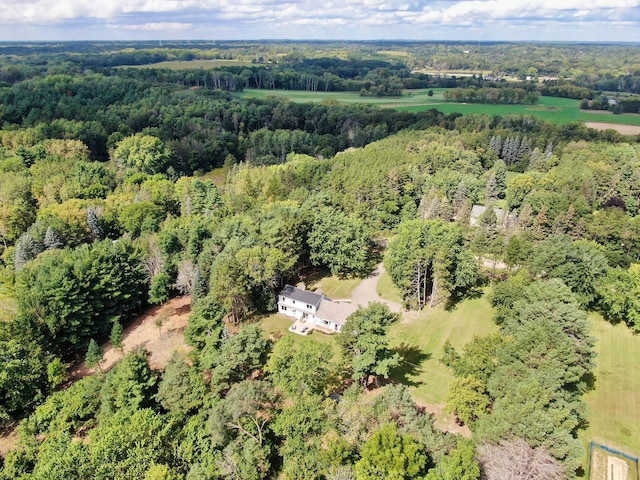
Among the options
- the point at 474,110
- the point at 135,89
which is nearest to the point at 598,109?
the point at 474,110

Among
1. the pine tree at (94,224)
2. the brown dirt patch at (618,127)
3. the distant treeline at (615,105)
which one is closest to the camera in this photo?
the pine tree at (94,224)

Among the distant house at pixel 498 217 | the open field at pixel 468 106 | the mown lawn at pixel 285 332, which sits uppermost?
the open field at pixel 468 106

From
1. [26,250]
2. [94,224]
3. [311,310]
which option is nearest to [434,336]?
[311,310]

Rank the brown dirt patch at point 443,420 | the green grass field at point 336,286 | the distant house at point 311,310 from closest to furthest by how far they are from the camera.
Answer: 1. the brown dirt patch at point 443,420
2. the distant house at point 311,310
3. the green grass field at point 336,286

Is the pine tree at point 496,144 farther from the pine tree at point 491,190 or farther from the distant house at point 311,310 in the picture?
the distant house at point 311,310

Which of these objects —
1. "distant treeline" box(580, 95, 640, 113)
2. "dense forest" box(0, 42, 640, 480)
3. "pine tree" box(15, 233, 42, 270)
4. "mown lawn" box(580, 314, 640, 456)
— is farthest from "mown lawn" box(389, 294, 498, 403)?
"distant treeline" box(580, 95, 640, 113)

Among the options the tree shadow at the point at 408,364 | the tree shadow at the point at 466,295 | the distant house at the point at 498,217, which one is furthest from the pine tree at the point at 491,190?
the tree shadow at the point at 408,364
